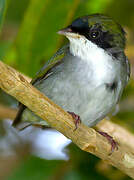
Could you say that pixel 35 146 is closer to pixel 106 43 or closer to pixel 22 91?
pixel 106 43

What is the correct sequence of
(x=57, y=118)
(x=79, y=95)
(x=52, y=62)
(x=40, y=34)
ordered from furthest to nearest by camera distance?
(x=40, y=34), (x=52, y=62), (x=79, y=95), (x=57, y=118)

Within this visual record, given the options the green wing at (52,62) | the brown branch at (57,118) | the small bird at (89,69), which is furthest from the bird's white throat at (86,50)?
the brown branch at (57,118)

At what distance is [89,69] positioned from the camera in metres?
4.12

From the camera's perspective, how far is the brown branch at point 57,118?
10.2 feet

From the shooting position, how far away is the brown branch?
10.2ft

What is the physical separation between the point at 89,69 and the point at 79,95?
0.80 feet

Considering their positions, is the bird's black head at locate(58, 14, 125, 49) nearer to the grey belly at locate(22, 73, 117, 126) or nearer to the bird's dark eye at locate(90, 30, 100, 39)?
the bird's dark eye at locate(90, 30, 100, 39)

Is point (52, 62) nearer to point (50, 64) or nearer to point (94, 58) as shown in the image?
point (50, 64)

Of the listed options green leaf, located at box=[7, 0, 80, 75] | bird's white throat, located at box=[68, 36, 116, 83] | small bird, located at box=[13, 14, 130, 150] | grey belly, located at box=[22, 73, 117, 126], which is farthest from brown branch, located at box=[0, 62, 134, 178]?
green leaf, located at box=[7, 0, 80, 75]

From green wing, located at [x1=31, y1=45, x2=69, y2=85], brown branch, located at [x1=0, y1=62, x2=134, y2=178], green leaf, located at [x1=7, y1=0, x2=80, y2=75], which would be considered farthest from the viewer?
green leaf, located at [x1=7, y1=0, x2=80, y2=75]

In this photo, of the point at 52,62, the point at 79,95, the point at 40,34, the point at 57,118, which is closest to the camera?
the point at 57,118

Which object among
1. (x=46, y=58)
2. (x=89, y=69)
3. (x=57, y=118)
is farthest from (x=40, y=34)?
(x=57, y=118)

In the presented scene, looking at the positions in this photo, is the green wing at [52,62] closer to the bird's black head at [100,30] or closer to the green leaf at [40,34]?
the bird's black head at [100,30]

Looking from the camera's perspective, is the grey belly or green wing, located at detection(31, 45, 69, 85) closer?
the grey belly
